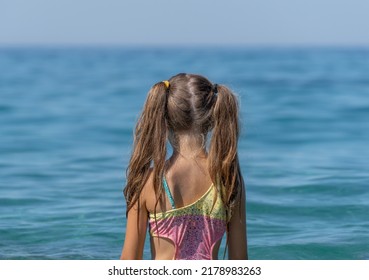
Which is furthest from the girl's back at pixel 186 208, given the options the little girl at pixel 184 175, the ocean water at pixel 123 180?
the ocean water at pixel 123 180

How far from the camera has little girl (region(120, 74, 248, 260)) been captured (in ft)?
10.4

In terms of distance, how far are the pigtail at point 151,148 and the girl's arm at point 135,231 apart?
28 mm

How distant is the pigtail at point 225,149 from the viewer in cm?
319

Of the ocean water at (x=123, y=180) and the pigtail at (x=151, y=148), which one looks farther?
the ocean water at (x=123, y=180)

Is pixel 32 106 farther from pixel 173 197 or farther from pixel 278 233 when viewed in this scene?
pixel 173 197

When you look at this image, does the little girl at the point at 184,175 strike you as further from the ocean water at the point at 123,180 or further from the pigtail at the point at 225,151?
the ocean water at the point at 123,180

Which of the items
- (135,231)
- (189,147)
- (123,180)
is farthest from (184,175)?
(123,180)

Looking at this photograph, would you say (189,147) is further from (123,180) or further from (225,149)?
(123,180)

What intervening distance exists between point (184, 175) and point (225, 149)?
0.67ft

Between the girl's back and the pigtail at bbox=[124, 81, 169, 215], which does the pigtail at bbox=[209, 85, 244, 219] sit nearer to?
the girl's back

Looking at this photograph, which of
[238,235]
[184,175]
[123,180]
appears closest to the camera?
[184,175]

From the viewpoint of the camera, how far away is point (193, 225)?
3201 millimetres

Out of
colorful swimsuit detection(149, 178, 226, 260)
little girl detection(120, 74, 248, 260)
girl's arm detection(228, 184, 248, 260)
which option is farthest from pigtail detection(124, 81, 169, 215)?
girl's arm detection(228, 184, 248, 260)

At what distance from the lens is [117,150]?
10.5 m
